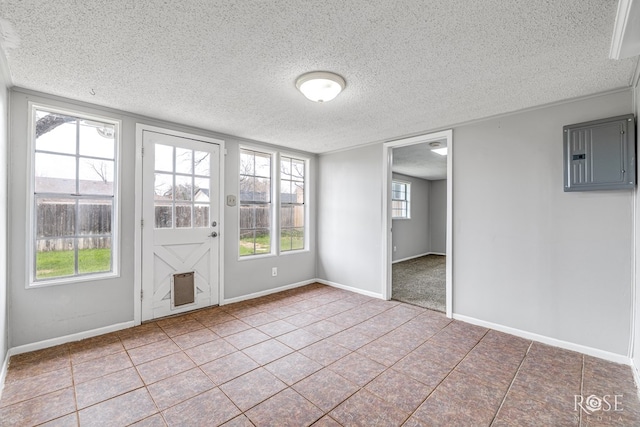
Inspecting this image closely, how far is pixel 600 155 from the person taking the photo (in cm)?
245

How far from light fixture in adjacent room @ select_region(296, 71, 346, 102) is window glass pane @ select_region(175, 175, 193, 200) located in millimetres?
1977

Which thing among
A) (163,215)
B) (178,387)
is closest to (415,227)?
(163,215)

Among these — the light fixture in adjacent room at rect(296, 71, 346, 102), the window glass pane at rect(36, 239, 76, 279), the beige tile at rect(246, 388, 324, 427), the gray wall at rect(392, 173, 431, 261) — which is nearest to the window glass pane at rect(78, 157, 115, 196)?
the window glass pane at rect(36, 239, 76, 279)

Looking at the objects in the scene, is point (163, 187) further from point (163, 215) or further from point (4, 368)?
point (4, 368)

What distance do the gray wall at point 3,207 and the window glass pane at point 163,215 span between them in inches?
47.0

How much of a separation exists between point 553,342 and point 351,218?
109 inches

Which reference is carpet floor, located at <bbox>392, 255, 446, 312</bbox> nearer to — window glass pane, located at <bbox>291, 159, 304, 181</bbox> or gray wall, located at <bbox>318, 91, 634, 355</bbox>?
gray wall, located at <bbox>318, 91, 634, 355</bbox>

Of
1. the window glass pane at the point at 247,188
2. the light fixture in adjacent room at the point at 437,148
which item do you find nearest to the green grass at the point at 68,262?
the window glass pane at the point at 247,188

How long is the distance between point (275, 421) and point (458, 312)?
8.16 feet

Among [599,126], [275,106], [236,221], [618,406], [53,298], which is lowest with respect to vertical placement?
[618,406]

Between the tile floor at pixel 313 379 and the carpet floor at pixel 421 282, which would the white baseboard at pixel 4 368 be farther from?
the carpet floor at pixel 421 282

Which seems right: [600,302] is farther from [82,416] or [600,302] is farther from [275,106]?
[82,416]

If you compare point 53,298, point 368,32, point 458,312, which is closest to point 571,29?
point 368,32

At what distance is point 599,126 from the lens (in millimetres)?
2459
